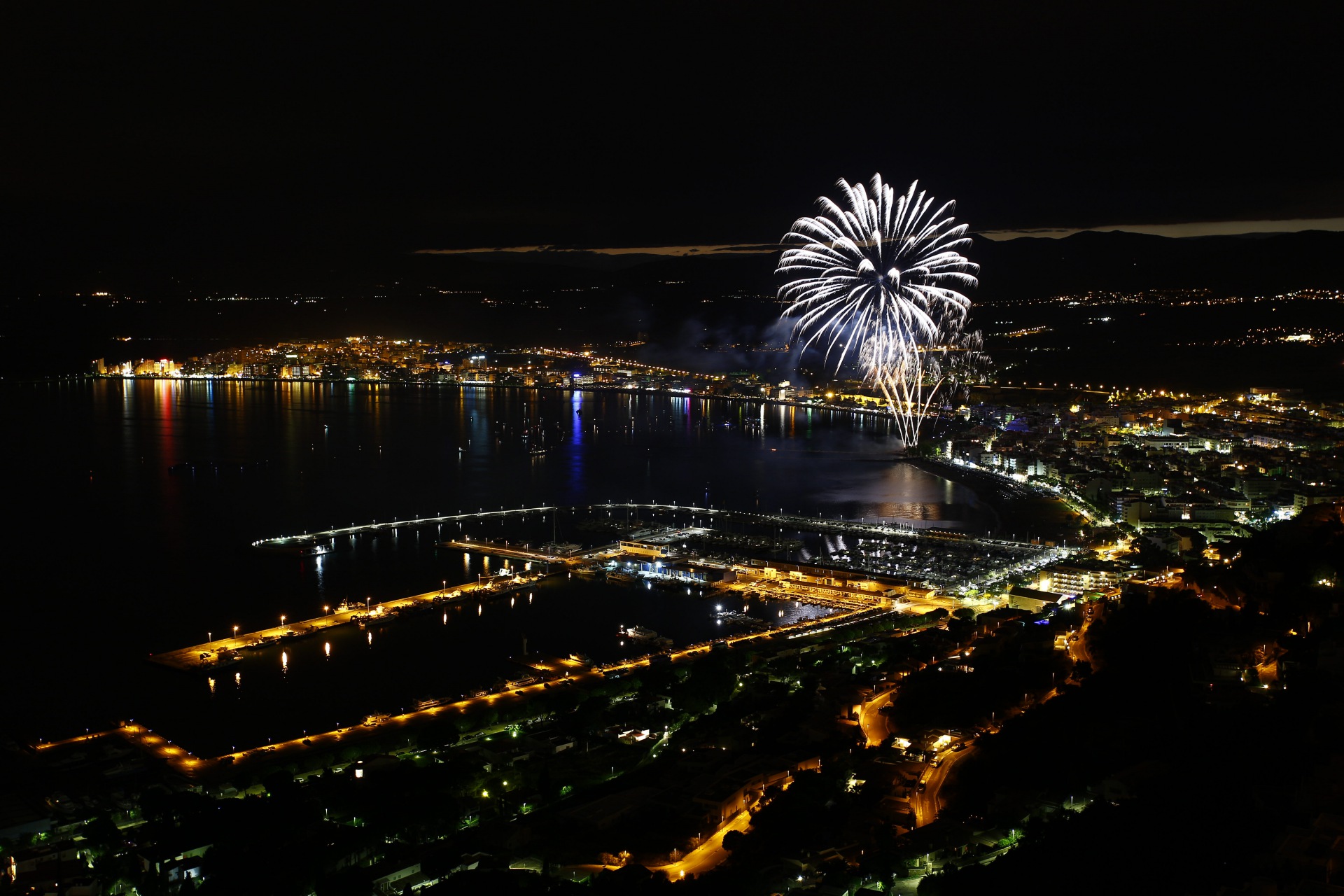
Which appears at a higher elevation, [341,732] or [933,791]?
[933,791]

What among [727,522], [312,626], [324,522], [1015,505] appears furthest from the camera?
[1015,505]

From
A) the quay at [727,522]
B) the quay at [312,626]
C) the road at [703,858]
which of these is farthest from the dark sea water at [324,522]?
the road at [703,858]

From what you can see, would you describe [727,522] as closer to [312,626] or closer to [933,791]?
[312,626]

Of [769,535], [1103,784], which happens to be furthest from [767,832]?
[769,535]

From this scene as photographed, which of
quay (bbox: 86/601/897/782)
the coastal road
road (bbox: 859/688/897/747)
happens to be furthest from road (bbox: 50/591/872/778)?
the coastal road

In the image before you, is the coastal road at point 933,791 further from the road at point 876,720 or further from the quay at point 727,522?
the quay at point 727,522

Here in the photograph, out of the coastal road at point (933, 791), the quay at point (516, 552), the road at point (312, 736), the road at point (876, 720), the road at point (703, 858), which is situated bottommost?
the road at point (312, 736)

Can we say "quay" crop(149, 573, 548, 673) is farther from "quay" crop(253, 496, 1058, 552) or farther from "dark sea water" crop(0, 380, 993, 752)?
"quay" crop(253, 496, 1058, 552)

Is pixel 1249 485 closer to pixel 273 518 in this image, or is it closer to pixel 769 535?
pixel 769 535

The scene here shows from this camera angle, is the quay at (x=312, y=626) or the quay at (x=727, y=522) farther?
the quay at (x=727, y=522)

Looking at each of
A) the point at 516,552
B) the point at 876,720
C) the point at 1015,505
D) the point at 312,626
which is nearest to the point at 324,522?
the point at 516,552
